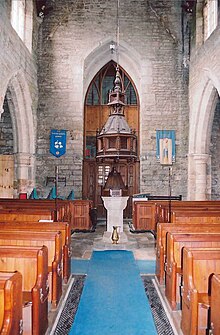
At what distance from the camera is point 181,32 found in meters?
10.5

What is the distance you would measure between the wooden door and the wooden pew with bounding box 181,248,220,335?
8098 mm

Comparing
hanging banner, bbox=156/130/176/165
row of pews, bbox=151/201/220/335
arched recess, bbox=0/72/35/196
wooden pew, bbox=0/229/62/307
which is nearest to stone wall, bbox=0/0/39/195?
arched recess, bbox=0/72/35/196

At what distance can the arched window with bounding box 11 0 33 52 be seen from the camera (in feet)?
28.4

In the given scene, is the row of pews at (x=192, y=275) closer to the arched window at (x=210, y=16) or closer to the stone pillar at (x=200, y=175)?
the stone pillar at (x=200, y=175)

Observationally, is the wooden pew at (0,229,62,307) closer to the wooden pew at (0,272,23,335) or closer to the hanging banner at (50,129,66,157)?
the wooden pew at (0,272,23,335)

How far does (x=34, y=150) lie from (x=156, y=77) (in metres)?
5.04

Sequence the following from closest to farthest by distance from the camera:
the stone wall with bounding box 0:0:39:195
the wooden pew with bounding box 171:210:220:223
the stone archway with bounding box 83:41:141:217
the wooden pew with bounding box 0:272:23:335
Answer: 1. the wooden pew with bounding box 0:272:23:335
2. the wooden pew with bounding box 171:210:220:223
3. the stone wall with bounding box 0:0:39:195
4. the stone archway with bounding box 83:41:141:217

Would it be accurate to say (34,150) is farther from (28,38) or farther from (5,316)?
(5,316)

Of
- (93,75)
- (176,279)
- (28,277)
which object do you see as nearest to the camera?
(28,277)

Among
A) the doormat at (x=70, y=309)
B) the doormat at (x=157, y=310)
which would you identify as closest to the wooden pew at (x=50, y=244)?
the doormat at (x=70, y=309)

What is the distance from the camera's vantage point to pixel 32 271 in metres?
2.39

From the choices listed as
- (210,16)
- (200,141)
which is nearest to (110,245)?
(200,141)

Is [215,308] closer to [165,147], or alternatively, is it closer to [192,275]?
[192,275]

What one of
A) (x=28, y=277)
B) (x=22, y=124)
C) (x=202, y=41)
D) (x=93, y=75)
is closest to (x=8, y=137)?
(x=22, y=124)
